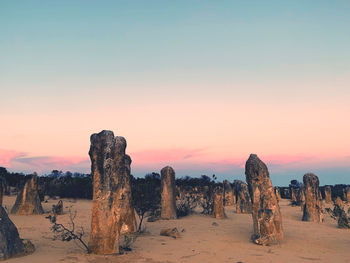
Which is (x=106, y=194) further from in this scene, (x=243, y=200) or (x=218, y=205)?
(x=243, y=200)

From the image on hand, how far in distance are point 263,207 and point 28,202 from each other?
38.7ft

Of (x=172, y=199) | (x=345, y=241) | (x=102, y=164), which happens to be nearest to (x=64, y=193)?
(x=172, y=199)

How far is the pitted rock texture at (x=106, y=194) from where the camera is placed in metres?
8.11

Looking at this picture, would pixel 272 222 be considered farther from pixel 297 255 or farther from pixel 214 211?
pixel 214 211

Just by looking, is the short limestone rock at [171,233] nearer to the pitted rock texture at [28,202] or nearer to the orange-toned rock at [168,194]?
the orange-toned rock at [168,194]

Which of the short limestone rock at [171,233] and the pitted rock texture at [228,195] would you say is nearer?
the short limestone rock at [171,233]

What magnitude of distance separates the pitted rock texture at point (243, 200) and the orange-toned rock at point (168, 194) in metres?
6.17

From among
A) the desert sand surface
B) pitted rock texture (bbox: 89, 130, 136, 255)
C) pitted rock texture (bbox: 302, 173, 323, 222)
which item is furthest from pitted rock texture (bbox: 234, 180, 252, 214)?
pitted rock texture (bbox: 89, 130, 136, 255)

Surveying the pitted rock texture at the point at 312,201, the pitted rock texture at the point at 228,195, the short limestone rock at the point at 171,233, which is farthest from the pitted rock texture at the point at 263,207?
the pitted rock texture at the point at 228,195

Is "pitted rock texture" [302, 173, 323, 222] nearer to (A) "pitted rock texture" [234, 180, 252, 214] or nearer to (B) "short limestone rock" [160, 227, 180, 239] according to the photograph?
(A) "pitted rock texture" [234, 180, 252, 214]

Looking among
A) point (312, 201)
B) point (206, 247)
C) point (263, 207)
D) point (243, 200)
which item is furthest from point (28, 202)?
point (312, 201)

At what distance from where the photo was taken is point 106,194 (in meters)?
8.13

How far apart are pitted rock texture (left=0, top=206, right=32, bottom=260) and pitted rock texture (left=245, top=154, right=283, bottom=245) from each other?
7059mm

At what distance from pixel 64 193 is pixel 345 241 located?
21.8 meters
